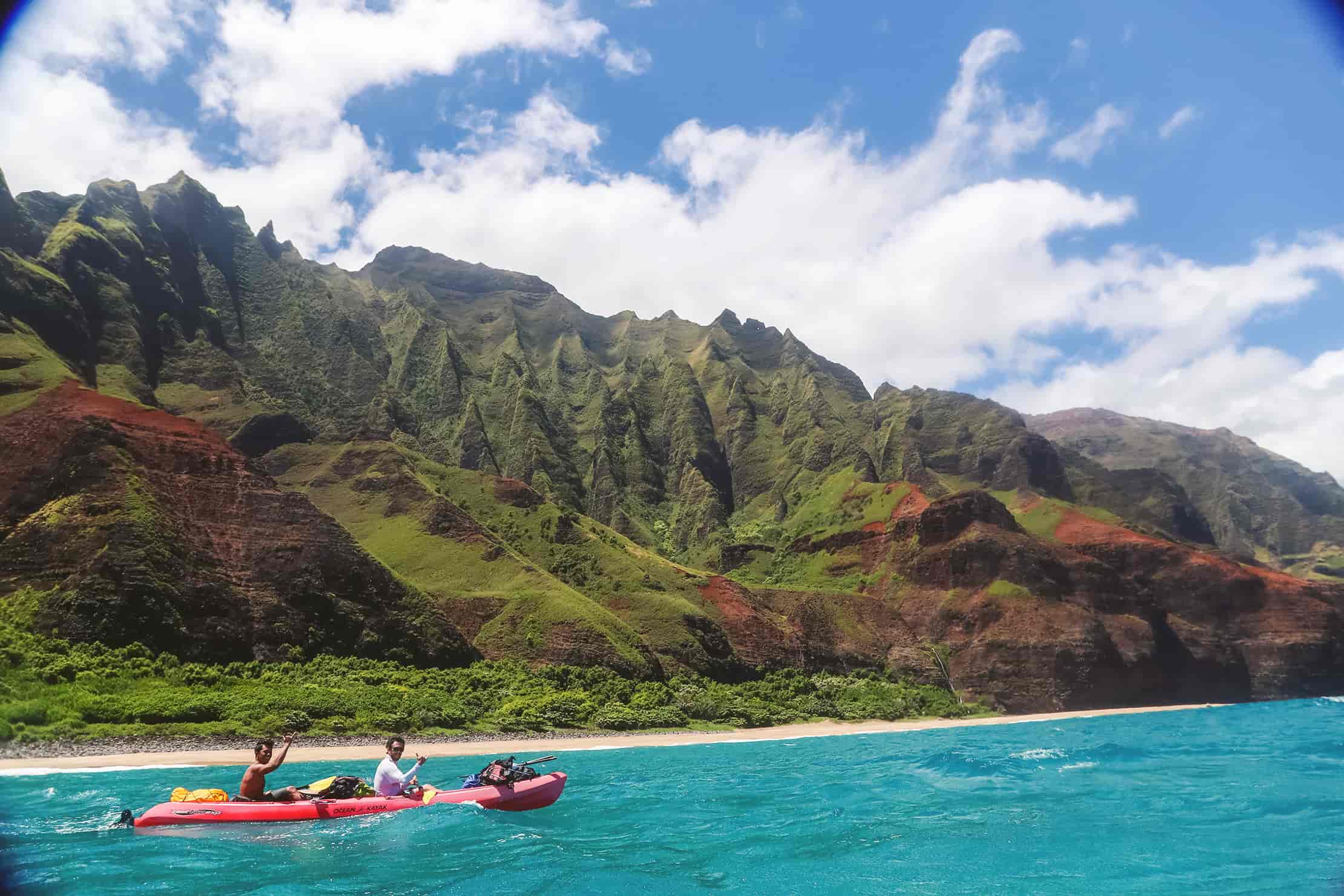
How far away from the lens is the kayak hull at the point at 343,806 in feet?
73.4

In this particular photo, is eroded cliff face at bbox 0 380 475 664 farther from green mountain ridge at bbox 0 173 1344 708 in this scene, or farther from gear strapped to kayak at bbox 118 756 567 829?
gear strapped to kayak at bbox 118 756 567 829

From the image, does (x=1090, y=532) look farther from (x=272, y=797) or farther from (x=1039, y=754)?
(x=272, y=797)

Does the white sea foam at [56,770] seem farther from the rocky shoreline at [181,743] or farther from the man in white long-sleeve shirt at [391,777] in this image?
the man in white long-sleeve shirt at [391,777]

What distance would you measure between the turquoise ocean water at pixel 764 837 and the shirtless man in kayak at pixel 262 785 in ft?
2.96

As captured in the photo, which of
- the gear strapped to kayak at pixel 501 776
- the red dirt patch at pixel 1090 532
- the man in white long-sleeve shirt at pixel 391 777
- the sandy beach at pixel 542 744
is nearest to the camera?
the man in white long-sleeve shirt at pixel 391 777

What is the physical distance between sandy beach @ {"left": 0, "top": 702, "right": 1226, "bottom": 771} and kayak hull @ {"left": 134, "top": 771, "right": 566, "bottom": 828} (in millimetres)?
17827

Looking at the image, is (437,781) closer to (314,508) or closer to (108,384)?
(314,508)

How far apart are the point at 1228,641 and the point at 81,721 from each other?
141 metres

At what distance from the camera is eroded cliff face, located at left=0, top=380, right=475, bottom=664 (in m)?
54.8

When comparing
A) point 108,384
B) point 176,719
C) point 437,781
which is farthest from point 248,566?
point 108,384

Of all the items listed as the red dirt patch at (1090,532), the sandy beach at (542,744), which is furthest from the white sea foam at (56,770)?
the red dirt patch at (1090,532)

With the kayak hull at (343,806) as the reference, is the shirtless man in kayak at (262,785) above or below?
above

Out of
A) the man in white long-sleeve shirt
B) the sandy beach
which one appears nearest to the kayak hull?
the man in white long-sleeve shirt

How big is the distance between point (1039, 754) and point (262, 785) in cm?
4213
